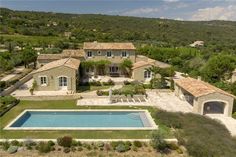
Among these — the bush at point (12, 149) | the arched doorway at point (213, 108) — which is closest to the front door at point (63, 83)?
the bush at point (12, 149)

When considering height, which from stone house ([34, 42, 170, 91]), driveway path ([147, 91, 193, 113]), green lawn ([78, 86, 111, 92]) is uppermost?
stone house ([34, 42, 170, 91])

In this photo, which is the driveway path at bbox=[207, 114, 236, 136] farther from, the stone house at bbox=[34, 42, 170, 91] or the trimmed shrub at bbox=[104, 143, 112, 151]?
the stone house at bbox=[34, 42, 170, 91]

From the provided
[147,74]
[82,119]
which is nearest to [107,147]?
[82,119]

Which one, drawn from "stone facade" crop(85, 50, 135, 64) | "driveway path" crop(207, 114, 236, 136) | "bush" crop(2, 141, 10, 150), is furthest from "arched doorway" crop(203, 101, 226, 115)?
"stone facade" crop(85, 50, 135, 64)

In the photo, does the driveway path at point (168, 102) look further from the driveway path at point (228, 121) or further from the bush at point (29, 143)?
the bush at point (29, 143)

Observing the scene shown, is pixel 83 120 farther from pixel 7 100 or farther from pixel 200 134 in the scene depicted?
pixel 200 134

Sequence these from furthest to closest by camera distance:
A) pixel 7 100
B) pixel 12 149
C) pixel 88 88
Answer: pixel 88 88
pixel 7 100
pixel 12 149

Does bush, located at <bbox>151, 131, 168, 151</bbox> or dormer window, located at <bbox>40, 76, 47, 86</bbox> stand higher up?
dormer window, located at <bbox>40, 76, 47, 86</bbox>

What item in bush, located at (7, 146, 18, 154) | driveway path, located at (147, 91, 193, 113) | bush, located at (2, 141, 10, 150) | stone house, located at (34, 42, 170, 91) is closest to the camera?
bush, located at (7, 146, 18, 154)
